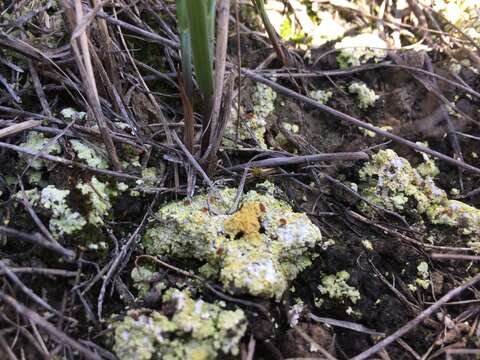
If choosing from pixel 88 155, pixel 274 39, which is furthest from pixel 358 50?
pixel 88 155

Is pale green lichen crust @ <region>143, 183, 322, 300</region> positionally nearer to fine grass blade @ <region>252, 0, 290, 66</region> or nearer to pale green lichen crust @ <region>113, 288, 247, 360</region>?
pale green lichen crust @ <region>113, 288, 247, 360</region>

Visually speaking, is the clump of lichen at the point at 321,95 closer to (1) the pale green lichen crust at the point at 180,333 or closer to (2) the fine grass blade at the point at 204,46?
(2) the fine grass blade at the point at 204,46

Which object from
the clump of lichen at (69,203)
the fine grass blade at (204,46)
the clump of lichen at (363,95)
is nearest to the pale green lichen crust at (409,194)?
the clump of lichen at (363,95)

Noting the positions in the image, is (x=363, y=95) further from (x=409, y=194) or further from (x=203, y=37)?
(x=203, y=37)

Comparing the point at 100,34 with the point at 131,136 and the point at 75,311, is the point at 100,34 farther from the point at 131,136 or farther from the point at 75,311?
the point at 75,311

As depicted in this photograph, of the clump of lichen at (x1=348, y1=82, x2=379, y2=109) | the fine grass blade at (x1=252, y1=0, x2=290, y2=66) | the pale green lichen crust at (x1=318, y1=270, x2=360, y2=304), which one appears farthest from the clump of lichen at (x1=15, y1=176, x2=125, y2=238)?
the clump of lichen at (x1=348, y1=82, x2=379, y2=109)

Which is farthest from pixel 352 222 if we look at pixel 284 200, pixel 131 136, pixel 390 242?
pixel 131 136

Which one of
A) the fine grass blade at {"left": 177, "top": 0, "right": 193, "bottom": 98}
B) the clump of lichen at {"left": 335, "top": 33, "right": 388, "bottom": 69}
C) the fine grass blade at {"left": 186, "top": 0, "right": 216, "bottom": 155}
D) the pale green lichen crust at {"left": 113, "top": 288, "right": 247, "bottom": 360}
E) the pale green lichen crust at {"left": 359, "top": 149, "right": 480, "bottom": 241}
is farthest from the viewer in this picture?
the clump of lichen at {"left": 335, "top": 33, "right": 388, "bottom": 69}
